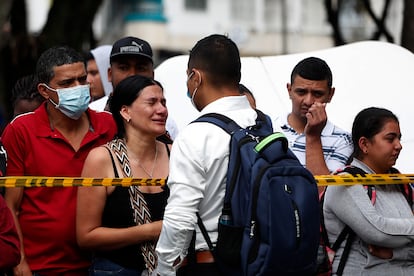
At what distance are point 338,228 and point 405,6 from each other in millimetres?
5496

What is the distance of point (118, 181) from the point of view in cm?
472

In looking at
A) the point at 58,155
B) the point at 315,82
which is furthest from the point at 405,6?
the point at 58,155

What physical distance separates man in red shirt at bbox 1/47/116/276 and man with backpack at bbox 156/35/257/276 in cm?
96

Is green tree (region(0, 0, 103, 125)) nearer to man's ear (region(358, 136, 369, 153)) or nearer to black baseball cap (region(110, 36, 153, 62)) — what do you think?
black baseball cap (region(110, 36, 153, 62))

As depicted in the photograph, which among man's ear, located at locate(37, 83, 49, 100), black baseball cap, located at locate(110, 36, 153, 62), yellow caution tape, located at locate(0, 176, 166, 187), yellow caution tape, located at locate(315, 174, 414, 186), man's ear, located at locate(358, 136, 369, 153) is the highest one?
black baseball cap, located at locate(110, 36, 153, 62)

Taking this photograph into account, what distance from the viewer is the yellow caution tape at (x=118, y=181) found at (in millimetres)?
4723

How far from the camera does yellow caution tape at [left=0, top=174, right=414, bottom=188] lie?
15.5 feet

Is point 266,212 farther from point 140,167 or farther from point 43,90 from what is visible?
point 43,90

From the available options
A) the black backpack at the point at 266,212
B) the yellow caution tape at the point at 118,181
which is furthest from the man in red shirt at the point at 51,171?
the black backpack at the point at 266,212

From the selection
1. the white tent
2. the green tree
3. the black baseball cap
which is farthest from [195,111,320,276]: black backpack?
the green tree

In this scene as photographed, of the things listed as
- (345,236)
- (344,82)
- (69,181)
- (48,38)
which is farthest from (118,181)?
(48,38)

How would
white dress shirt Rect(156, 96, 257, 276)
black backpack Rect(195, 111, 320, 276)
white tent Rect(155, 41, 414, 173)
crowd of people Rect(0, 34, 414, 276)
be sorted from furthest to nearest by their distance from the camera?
white tent Rect(155, 41, 414, 173) < crowd of people Rect(0, 34, 414, 276) < white dress shirt Rect(156, 96, 257, 276) < black backpack Rect(195, 111, 320, 276)

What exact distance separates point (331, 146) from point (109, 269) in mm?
1617

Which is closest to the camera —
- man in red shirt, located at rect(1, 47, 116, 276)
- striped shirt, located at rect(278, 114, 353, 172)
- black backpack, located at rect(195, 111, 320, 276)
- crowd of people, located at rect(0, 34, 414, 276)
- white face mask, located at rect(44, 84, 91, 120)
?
black backpack, located at rect(195, 111, 320, 276)
